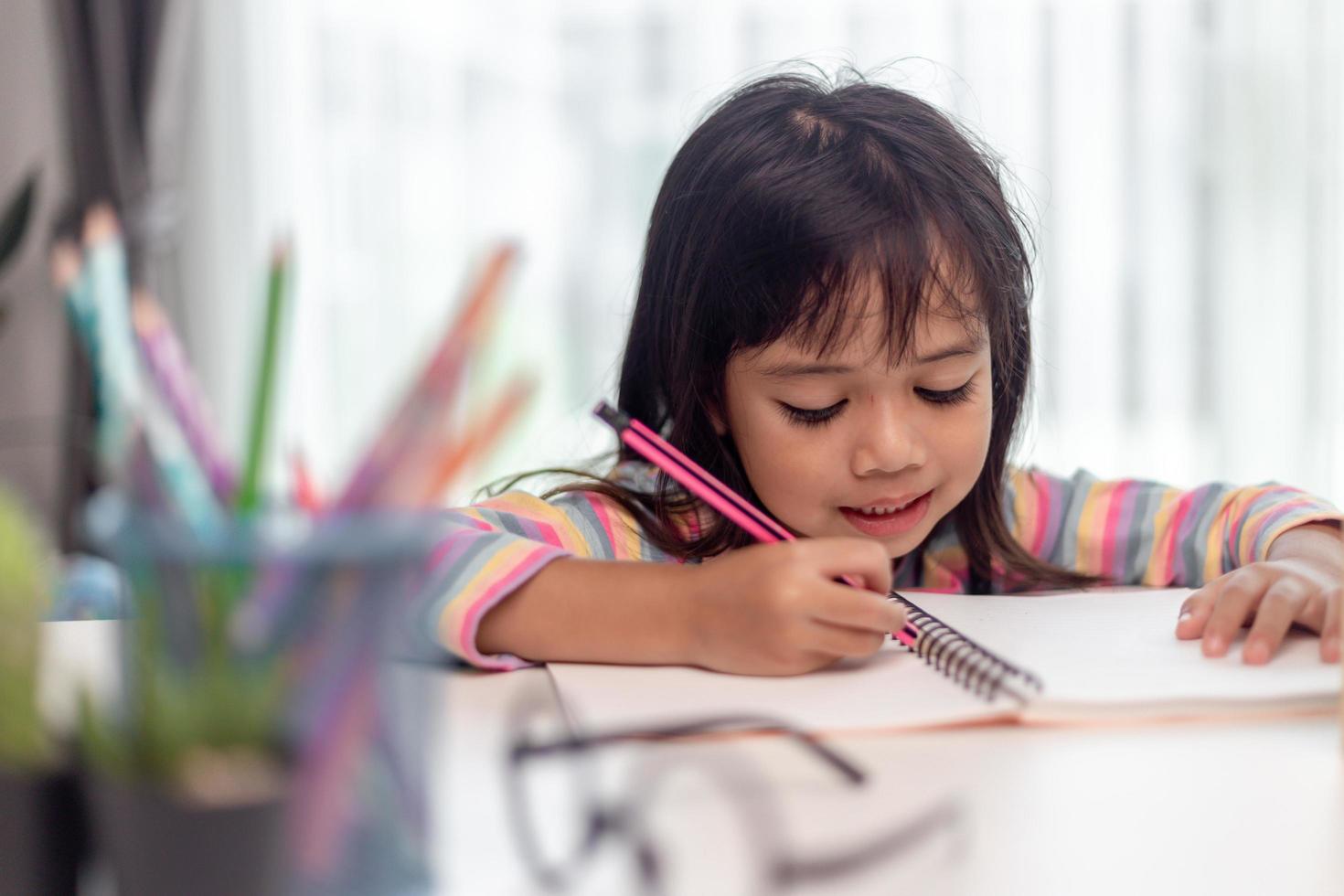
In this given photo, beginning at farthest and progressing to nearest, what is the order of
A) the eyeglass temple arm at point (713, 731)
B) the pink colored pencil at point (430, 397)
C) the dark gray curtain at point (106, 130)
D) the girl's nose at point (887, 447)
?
1. the dark gray curtain at point (106, 130)
2. the girl's nose at point (887, 447)
3. the eyeglass temple arm at point (713, 731)
4. the pink colored pencil at point (430, 397)

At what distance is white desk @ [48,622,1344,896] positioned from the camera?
12.8 inches

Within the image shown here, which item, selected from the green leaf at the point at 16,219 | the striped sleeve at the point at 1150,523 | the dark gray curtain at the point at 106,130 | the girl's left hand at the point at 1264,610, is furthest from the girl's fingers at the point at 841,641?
the dark gray curtain at the point at 106,130

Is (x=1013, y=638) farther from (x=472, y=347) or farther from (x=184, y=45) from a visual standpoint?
(x=184, y=45)

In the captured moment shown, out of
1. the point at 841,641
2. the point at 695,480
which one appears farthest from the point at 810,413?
the point at 841,641

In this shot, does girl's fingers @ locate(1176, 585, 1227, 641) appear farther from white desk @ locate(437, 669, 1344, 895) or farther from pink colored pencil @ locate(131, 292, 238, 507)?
pink colored pencil @ locate(131, 292, 238, 507)

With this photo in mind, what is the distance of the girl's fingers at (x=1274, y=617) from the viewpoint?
54cm

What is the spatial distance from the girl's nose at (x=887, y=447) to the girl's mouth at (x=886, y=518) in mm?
61

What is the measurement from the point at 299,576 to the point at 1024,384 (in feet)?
2.60

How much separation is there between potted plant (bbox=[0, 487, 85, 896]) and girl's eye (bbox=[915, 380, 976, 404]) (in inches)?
22.5

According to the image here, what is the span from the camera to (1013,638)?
59 cm

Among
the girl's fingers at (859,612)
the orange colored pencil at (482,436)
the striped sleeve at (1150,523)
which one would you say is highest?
Answer: the orange colored pencil at (482,436)

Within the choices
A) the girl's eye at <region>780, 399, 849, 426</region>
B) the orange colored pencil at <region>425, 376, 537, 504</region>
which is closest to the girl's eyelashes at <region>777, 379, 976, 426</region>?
the girl's eye at <region>780, 399, 849, 426</region>

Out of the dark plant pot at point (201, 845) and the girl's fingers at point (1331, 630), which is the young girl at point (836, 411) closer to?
the girl's fingers at point (1331, 630)

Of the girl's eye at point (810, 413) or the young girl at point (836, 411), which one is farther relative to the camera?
the girl's eye at point (810, 413)
